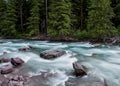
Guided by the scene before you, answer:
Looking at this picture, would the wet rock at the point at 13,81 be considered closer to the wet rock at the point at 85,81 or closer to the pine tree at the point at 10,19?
the wet rock at the point at 85,81

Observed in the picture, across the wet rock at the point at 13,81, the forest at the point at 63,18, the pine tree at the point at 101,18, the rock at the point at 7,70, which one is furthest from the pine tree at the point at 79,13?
the wet rock at the point at 13,81

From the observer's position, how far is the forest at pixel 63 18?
2170 cm

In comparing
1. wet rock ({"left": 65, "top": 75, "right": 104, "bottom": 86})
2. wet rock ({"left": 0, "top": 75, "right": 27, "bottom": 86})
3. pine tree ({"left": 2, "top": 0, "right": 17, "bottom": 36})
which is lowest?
wet rock ({"left": 65, "top": 75, "right": 104, "bottom": 86})

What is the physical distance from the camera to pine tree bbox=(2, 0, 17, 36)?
94.7 ft

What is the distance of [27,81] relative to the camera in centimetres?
872

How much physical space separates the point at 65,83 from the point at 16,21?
924 inches

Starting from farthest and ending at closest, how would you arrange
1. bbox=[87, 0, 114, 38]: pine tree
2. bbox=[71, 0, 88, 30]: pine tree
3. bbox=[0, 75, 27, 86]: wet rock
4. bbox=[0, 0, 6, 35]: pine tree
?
bbox=[0, 0, 6, 35]: pine tree, bbox=[71, 0, 88, 30]: pine tree, bbox=[87, 0, 114, 38]: pine tree, bbox=[0, 75, 27, 86]: wet rock

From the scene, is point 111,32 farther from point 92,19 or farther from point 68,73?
point 68,73

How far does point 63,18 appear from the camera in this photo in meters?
24.9

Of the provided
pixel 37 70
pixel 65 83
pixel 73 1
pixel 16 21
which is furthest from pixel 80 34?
pixel 65 83

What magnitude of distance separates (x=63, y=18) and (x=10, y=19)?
28.1ft

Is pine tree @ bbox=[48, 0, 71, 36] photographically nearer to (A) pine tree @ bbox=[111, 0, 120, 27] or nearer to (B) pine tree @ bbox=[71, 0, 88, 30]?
(B) pine tree @ bbox=[71, 0, 88, 30]

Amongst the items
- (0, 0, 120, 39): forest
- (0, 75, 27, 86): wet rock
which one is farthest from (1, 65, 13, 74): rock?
(0, 0, 120, 39): forest

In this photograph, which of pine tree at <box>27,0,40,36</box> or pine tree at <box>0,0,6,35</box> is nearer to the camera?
pine tree at <box>27,0,40,36</box>
